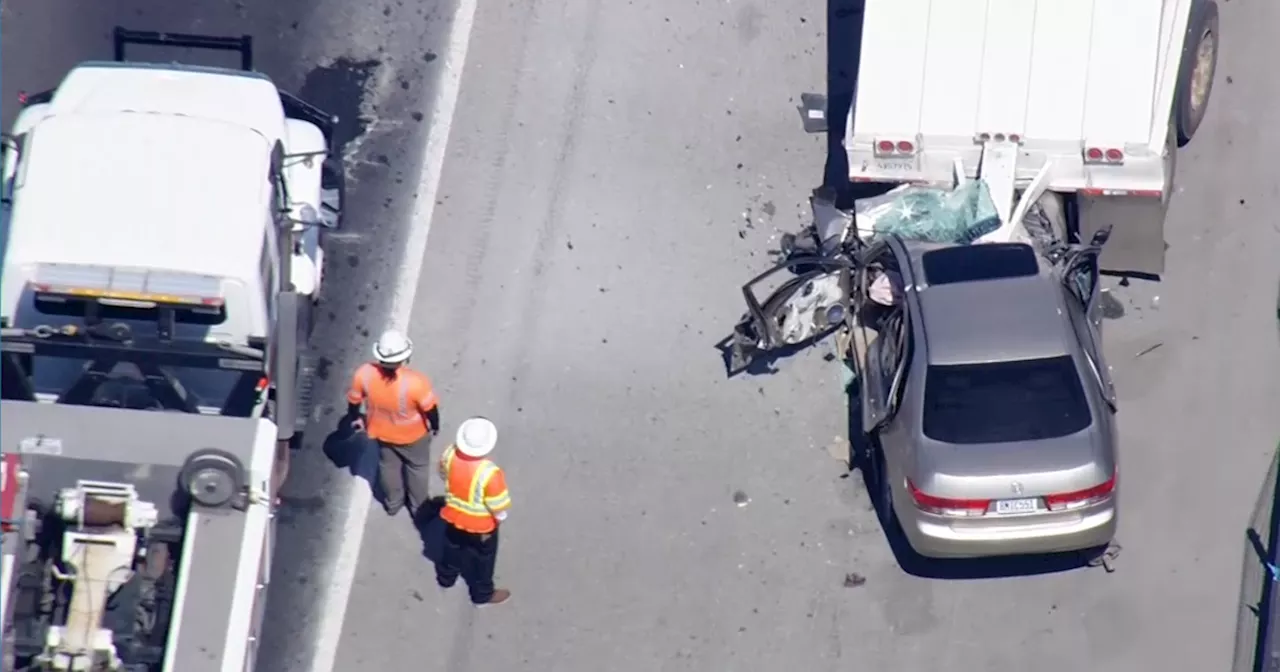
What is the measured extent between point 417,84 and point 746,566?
17.2 ft

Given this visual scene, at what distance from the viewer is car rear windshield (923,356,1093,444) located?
12.9 m

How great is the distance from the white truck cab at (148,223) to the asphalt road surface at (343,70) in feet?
4.05

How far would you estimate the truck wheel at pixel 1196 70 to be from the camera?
14.6m

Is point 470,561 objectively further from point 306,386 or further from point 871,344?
point 871,344

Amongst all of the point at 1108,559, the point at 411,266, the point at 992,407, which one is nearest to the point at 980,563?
the point at 1108,559

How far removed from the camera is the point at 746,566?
13609 millimetres

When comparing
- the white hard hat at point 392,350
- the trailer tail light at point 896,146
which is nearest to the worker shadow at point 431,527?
the white hard hat at point 392,350

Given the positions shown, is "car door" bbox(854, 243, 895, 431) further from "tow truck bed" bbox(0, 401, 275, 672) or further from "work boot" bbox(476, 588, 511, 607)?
"tow truck bed" bbox(0, 401, 275, 672)

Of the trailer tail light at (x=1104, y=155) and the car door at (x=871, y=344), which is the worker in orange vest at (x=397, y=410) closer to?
the car door at (x=871, y=344)

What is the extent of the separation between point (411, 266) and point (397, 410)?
2349 millimetres

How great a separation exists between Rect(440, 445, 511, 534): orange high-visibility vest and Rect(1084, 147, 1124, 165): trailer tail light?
206 inches

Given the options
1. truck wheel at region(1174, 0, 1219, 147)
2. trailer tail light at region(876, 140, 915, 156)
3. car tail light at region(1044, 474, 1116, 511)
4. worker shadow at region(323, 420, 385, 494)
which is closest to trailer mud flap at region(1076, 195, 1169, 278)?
truck wheel at region(1174, 0, 1219, 147)

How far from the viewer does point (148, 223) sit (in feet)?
41.3

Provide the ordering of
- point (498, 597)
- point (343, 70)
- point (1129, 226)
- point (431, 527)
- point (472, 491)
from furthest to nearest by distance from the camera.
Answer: point (343, 70), point (1129, 226), point (431, 527), point (498, 597), point (472, 491)
